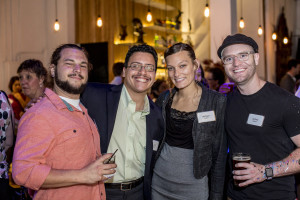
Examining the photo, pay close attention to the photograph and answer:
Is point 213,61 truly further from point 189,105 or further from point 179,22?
point 189,105

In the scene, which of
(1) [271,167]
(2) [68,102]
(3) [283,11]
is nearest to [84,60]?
(2) [68,102]

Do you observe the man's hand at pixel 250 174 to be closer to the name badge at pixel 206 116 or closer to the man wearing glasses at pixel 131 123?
the name badge at pixel 206 116

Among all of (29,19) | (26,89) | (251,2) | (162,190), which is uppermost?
(251,2)

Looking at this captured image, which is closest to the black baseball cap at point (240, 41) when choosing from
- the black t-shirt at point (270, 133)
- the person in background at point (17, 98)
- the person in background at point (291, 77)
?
the black t-shirt at point (270, 133)

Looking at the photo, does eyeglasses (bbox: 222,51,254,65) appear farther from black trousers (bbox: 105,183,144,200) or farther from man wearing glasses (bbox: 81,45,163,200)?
black trousers (bbox: 105,183,144,200)

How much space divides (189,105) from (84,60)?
0.99 m

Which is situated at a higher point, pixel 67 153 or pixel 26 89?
pixel 26 89

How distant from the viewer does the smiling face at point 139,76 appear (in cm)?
237

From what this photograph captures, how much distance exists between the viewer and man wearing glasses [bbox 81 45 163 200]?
224 cm

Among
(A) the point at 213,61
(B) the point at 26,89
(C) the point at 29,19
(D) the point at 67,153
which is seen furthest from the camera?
(C) the point at 29,19

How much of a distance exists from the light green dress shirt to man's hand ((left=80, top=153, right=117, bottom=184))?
0.66 metres

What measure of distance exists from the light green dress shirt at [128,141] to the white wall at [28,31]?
18.4 ft

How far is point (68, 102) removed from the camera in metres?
1.83

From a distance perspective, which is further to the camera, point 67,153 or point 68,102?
point 68,102
